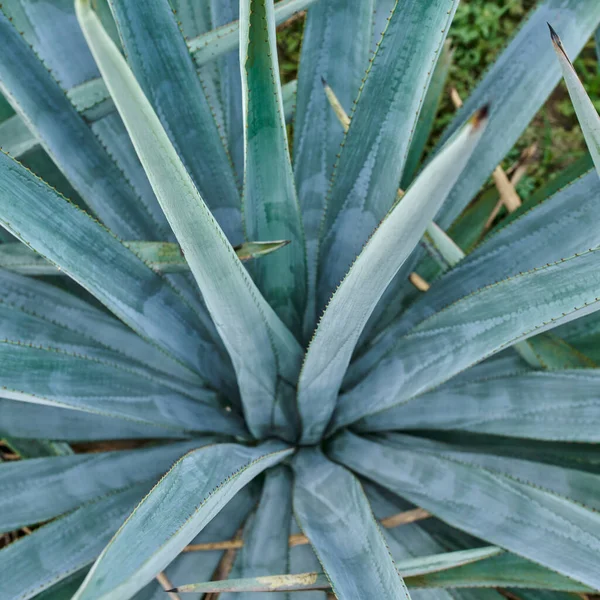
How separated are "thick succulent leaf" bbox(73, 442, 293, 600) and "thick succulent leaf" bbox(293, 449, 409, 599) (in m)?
0.11

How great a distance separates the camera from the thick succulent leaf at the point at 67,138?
74cm

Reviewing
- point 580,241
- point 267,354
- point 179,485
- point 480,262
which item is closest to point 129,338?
point 267,354

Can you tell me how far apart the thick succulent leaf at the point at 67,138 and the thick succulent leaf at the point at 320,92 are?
9.8 inches

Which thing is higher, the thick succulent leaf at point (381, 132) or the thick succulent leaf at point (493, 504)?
the thick succulent leaf at point (381, 132)

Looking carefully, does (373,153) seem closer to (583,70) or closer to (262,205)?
(262,205)

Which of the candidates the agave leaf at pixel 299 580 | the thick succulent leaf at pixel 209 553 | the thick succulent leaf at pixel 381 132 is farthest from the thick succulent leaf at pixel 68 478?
the thick succulent leaf at pixel 381 132

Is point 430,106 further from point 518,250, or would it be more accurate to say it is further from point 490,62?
point 490,62

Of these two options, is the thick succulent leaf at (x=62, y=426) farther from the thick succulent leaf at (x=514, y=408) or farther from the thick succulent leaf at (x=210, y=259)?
the thick succulent leaf at (x=514, y=408)

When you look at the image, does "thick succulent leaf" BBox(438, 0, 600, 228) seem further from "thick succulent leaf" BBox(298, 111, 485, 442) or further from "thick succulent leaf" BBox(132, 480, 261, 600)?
"thick succulent leaf" BBox(132, 480, 261, 600)

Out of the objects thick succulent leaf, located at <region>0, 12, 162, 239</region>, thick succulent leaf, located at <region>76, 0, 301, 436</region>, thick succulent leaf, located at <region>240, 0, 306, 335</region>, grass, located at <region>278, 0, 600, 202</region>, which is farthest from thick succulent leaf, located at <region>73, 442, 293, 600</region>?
grass, located at <region>278, 0, 600, 202</region>

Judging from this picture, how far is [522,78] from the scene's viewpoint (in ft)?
2.96

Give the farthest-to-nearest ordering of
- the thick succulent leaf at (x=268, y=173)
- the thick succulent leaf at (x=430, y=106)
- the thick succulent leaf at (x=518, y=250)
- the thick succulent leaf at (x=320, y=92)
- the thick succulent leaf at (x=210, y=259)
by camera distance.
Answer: the thick succulent leaf at (x=430, y=106), the thick succulent leaf at (x=320, y=92), the thick succulent leaf at (x=518, y=250), the thick succulent leaf at (x=268, y=173), the thick succulent leaf at (x=210, y=259)

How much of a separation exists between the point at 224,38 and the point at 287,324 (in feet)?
1.29

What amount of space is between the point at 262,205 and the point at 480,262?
32cm
